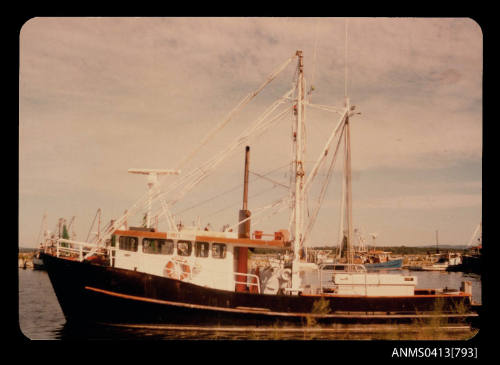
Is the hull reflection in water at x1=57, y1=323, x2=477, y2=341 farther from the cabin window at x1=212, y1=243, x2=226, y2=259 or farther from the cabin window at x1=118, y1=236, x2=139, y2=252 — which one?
the cabin window at x1=118, y1=236, x2=139, y2=252

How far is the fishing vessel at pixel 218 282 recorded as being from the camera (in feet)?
42.9

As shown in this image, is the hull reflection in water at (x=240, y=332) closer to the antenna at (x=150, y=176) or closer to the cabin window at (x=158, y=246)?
the cabin window at (x=158, y=246)

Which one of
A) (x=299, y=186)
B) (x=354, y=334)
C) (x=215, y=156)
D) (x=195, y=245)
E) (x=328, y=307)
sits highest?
(x=215, y=156)

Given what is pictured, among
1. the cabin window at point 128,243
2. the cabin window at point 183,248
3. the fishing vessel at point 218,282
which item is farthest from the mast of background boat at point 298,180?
the cabin window at point 128,243

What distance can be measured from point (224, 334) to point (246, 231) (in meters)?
3.48

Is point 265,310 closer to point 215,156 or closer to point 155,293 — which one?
point 155,293

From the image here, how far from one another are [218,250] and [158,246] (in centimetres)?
206

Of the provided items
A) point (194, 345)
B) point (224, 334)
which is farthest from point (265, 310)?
point (194, 345)

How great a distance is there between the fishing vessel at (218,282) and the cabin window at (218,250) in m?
0.03

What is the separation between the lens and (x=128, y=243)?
14039mm

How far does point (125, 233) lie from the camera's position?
1381 centimetres

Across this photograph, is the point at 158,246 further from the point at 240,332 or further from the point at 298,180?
the point at 298,180

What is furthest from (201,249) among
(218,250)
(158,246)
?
(158,246)

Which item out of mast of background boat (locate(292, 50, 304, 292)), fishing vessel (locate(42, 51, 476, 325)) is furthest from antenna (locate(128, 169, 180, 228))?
A: mast of background boat (locate(292, 50, 304, 292))
